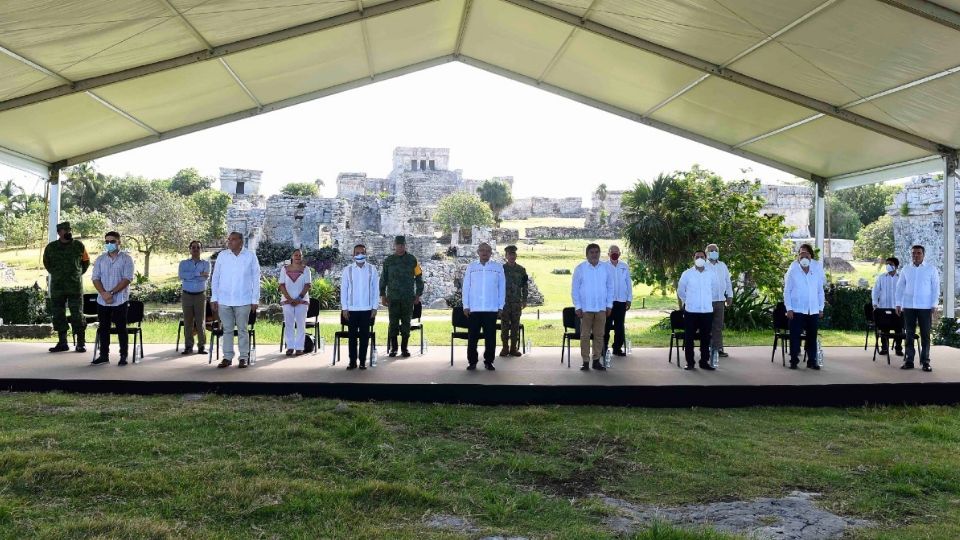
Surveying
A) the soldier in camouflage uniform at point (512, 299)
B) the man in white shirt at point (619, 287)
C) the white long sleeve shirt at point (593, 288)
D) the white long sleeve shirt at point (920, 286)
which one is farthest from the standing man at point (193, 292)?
the white long sleeve shirt at point (920, 286)

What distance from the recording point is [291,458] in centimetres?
492

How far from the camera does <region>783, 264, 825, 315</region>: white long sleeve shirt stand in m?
8.05

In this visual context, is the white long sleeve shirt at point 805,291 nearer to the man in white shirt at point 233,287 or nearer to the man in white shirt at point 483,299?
the man in white shirt at point 483,299

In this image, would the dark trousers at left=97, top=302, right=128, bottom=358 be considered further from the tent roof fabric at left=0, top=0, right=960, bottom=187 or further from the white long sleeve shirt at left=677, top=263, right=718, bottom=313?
the white long sleeve shirt at left=677, top=263, right=718, bottom=313

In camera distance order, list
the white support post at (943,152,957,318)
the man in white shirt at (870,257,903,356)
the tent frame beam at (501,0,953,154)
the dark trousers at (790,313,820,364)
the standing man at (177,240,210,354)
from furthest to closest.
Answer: the white support post at (943,152,957,318)
the tent frame beam at (501,0,953,154)
the man in white shirt at (870,257,903,356)
the standing man at (177,240,210,354)
the dark trousers at (790,313,820,364)

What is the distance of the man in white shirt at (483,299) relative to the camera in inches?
308

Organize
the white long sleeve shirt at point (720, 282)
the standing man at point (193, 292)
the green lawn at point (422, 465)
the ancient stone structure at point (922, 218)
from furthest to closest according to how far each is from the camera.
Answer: the ancient stone structure at point (922, 218) → the standing man at point (193, 292) → the white long sleeve shirt at point (720, 282) → the green lawn at point (422, 465)

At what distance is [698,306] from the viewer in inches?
315

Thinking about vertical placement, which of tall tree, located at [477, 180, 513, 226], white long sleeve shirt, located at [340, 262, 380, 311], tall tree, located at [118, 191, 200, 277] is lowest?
white long sleeve shirt, located at [340, 262, 380, 311]

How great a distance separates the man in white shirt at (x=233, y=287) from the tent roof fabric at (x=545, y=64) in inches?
101

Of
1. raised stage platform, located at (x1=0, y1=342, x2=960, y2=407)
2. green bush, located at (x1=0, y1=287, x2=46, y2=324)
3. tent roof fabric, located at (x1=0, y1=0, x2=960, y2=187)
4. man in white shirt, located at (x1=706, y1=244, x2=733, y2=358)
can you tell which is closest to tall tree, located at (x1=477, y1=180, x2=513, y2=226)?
tent roof fabric, located at (x1=0, y1=0, x2=960, y2=187)

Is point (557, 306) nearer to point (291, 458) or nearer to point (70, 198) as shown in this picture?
point (291, 458)

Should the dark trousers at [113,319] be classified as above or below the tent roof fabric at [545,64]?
below

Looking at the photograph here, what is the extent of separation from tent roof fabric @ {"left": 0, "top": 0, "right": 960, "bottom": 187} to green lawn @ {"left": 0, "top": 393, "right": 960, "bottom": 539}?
3654mm
